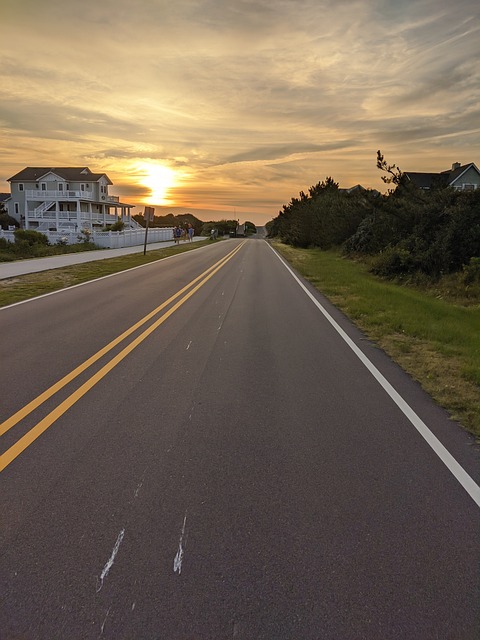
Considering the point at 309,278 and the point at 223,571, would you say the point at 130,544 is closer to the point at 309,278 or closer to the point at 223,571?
the point at 223,571

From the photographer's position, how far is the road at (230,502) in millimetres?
2490

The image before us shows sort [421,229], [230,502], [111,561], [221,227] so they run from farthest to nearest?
[221,227] → [421,229] → [230,502] → [111,561]

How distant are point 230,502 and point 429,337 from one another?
6.67m

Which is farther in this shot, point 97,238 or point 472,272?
point 97,238

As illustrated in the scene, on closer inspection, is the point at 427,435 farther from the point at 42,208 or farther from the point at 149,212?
the point at 42,208

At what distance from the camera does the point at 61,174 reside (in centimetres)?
6350

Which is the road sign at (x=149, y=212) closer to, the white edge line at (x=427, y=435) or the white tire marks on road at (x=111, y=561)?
the white edge line at (x=427, y=435)

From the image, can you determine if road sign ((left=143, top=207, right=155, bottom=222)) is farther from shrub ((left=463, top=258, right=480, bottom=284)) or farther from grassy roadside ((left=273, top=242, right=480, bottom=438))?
shrub ((left=463, top=258, right=480, bottom=284))

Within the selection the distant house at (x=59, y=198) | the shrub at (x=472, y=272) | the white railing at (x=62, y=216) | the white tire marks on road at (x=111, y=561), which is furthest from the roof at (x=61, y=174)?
the white tire marks on road at (x=111, y=561)

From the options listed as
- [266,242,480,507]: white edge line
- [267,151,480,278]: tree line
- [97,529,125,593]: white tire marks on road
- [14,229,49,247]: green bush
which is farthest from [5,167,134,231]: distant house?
[97,529,125,593]: white tire marks on road

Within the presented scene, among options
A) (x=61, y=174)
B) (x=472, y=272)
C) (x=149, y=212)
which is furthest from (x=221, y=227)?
(x=472, y=272)

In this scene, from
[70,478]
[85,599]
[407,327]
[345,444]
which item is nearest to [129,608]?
[85,599]

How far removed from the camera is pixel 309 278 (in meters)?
19.8

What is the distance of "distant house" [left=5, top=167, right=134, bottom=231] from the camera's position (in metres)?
59.2
